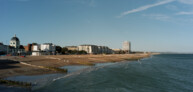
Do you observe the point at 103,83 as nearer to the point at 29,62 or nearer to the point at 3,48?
the point at 29,62

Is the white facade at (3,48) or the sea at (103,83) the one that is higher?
the white facade at (3,48)

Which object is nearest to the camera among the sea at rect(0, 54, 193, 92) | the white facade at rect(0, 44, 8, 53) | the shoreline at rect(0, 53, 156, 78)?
the sea at rect(0, 54, 193, 92)

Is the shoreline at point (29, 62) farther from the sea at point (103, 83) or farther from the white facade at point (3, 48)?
the white facade at point (3, 48)

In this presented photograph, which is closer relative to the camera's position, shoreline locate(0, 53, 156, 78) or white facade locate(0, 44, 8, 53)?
shoreline locate(0, 53, 156, 78)

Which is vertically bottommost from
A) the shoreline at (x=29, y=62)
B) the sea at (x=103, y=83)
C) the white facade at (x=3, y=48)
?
the sea at (x=103, y=83)

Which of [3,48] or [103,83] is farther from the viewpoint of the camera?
[3,48]

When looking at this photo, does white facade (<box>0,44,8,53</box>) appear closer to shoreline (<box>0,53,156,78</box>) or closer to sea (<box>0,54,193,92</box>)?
shoreline (<box>0,53,156,78</box>)

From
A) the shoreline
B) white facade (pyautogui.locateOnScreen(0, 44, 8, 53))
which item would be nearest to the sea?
the shoreline

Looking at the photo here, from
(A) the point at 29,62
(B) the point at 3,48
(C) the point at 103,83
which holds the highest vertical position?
(B) the point at 3,48

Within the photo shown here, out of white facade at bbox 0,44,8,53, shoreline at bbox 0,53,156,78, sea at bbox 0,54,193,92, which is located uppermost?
white facade at bbox 0,44,8,53

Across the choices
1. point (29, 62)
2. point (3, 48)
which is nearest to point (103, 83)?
point (29, 62)

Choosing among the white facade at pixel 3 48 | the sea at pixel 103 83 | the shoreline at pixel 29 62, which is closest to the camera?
the sea at pixel 103 83

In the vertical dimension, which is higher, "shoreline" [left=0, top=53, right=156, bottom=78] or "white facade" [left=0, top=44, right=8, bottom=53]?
"white facade" [left=0, top=44, right=8, bottom=53]

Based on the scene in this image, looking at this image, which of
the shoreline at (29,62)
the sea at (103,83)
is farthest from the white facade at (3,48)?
the sea at (103,83)
